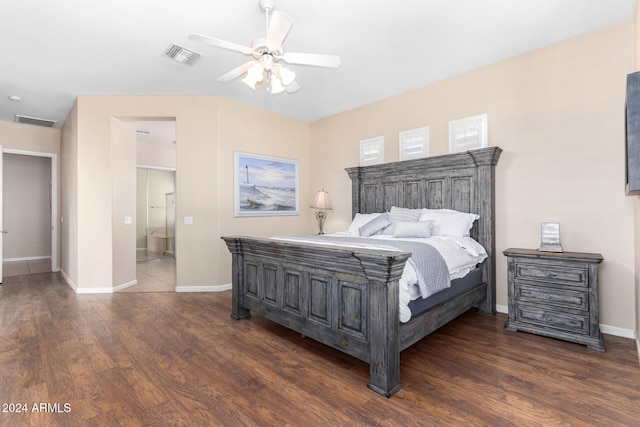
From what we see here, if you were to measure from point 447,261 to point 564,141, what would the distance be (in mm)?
1753

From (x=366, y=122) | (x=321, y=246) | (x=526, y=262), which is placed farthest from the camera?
(x=366, y=122)

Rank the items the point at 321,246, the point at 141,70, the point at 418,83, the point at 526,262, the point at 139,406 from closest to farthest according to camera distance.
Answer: the point at 139,406 < the point at 321,246 < the point at 526,262 < the point at 141,70 < the point at 418,83

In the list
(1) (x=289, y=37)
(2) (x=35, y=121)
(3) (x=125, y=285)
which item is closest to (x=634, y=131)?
(1) (x=289, y=37)

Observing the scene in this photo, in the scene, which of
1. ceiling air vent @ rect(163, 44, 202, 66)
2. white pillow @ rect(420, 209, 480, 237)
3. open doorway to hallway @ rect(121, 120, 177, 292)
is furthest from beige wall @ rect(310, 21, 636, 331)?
open doorway to hallway @ rect(121, 120, 177, 292)

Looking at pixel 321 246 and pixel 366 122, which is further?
pixel 366 122

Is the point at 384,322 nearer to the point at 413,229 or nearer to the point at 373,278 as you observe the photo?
the point at 373,278

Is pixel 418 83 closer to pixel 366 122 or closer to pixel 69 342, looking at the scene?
pixel 366 122

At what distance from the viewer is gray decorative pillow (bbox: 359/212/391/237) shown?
3.83m

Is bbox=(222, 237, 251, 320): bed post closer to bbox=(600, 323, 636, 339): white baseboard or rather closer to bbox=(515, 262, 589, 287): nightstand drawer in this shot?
bbox=(515, 262, 589, 287): nightstand drawer

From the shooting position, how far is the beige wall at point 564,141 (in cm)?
283

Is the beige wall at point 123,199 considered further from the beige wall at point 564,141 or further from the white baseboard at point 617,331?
the white baseboard at point 617,331

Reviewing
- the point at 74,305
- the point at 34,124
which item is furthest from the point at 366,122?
the point at 34,124

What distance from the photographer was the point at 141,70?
12.2 ft

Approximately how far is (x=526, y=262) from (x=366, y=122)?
296 centimetres
